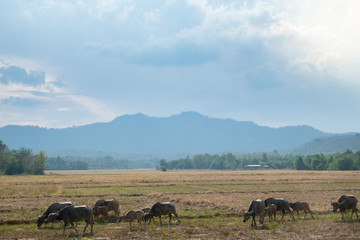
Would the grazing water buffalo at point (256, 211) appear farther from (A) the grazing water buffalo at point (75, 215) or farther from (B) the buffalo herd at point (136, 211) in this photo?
(A) the grazing water buffalo at point (75, 215)

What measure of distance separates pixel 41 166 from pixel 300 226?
133201 millimetres

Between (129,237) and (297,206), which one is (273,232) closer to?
(297,206)

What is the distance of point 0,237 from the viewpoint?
74.3ft

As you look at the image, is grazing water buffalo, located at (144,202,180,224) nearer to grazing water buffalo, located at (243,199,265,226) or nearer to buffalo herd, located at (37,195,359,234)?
buffalo herd, located at (37,195,359,234)

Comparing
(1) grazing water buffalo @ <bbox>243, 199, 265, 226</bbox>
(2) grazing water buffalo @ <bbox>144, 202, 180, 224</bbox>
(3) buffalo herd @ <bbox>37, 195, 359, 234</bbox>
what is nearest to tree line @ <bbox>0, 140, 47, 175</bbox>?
(3) buffalo herd @ <bbox>37, 195, 359, 234</bbox>

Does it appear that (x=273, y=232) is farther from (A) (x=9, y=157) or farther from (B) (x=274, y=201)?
(A) (x=9, y=157)

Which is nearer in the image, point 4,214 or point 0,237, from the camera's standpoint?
point 0,237

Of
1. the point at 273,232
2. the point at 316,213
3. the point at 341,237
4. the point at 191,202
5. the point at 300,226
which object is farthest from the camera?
the point at 191,202

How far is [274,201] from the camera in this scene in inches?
1120

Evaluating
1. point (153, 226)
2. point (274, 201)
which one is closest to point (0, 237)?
point (153, 226)

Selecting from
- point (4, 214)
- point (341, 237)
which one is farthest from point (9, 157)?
point (341, 237)

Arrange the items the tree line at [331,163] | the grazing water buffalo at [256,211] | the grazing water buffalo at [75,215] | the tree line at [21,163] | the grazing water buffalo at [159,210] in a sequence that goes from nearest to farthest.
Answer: the grazing water buffalo at [75,215] → the grazing water buffalo at [256,211] → the grazing water buffalo at [159,210] → the tree line at [21,163] → the tree line at [331,163]

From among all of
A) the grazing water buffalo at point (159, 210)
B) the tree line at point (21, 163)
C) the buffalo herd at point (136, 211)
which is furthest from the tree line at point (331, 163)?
the grazing water buffalo at point (159, 210)

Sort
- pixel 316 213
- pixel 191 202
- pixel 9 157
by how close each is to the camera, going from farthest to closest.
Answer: pixel 9 157 → pixel 191 202 → pixel 316 213
